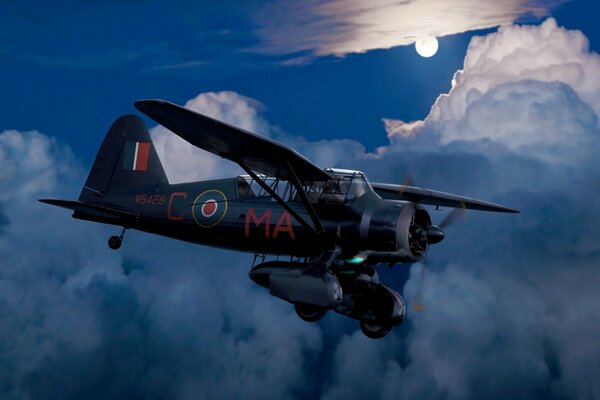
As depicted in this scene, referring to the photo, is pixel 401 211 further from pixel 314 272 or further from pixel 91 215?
pixel 91 215

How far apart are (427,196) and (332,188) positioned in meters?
3.54

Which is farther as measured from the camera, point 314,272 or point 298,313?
point 298,313

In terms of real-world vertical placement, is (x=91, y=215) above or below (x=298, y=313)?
above

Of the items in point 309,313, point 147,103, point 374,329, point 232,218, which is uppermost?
point 147,103

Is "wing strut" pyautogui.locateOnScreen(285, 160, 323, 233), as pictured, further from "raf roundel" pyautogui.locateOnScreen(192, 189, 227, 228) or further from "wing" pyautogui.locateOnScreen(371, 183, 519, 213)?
"wing" pyautogui.locateOnScreen(371, 183, 519, 213)

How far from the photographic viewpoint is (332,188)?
17.0m

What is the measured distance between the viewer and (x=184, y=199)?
18594 mm

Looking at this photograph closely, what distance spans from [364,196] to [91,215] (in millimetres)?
6960

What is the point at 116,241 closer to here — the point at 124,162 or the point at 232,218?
the point at 124,162

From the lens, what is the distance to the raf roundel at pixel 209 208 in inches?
709

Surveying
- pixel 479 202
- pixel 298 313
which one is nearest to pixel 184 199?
pixel 298 313

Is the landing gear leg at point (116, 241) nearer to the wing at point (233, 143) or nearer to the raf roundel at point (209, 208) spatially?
the raf roundel at point (209, 208)

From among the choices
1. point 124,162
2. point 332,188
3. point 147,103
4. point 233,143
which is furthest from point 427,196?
point 147,103

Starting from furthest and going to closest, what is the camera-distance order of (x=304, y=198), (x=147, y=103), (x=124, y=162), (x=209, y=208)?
(x=124, y=162)
(x=209, y=208)
(x=304, y=198)
(x=147, y=103)
